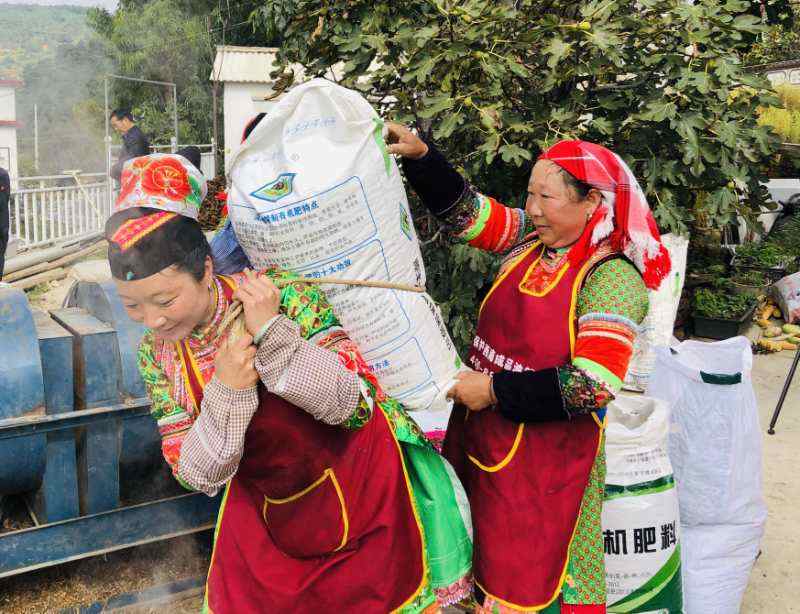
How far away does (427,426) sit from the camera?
263 cm

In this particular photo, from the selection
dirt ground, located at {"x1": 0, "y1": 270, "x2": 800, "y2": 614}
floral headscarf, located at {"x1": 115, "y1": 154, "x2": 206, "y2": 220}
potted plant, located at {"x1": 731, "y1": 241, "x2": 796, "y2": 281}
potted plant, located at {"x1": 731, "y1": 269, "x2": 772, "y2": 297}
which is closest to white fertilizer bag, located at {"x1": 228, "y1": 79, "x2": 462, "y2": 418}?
floral headscarf, located at {"x1": 115, "y1": 154, "x2": 206, "y2": 220}

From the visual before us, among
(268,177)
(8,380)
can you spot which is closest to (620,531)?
(268,177)

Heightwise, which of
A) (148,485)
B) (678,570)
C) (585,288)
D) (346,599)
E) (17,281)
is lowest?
(17,281)

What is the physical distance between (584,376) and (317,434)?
620 mm

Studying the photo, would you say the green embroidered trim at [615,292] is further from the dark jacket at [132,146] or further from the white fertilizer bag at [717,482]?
the dark jacket at [132,146]

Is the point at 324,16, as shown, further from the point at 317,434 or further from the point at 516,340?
the point at 317,434

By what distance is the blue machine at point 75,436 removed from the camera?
2.36 metres

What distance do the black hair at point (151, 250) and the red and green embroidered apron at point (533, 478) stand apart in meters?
0.85

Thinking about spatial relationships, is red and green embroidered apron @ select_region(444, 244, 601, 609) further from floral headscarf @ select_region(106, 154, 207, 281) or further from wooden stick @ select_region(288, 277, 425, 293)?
floral headscarf @ select_region(106, 154, 207, 281)

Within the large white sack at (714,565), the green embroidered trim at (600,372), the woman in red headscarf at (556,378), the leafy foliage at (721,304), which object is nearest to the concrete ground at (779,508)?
the large white sack at (714,565)

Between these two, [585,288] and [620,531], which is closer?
[585,288]

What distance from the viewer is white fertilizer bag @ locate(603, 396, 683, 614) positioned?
2383 millimetres

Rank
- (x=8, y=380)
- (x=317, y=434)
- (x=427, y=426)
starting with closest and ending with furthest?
1. (x=317, y=434)
2. (x=8, y=380)
3. (x=427, y=426)

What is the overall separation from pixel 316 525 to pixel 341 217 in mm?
669
